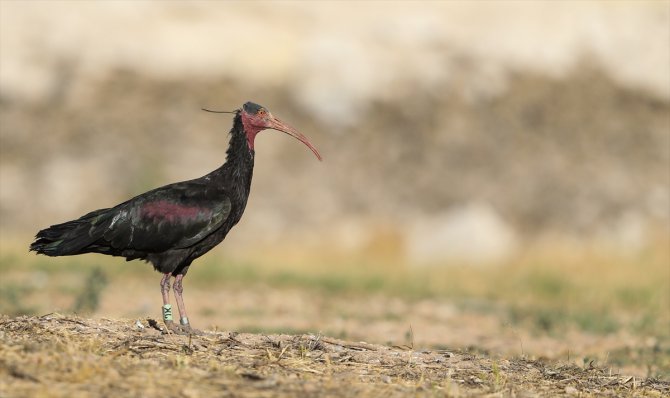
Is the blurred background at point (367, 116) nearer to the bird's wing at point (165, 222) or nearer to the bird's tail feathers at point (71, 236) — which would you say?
the bird's tail feathers at point (71, 236)

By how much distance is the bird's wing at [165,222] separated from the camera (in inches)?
324

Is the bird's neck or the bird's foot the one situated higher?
the bird's neck

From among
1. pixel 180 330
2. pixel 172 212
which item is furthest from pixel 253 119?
pixel 180 330

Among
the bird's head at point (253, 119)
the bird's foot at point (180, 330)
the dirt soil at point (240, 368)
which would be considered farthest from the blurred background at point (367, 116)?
the dirt soil at point (240, 368)

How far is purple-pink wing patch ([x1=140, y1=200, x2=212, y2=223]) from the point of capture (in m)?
8.23

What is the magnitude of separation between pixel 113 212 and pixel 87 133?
20089 mm

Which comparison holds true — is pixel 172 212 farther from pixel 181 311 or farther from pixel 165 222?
pixel 181 311

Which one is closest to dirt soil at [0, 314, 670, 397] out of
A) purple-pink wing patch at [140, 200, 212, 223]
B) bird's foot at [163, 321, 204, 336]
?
bird's foot at [163, 321, 204, 336]

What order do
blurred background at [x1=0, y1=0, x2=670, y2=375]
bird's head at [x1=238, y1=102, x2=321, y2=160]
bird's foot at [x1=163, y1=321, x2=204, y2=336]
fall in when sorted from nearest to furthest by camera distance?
bird's foot at [x1=163, y1=321, x2=204, y2=336], bird's head at [x1=238, y1=102, x2=321, y2=160], blurred background at [x1=0, y1=0, x2=670, y2=375]

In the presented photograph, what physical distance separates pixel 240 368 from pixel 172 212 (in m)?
1.90

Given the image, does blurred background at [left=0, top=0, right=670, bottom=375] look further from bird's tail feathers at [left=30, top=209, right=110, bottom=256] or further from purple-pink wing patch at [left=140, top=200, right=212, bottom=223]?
purple-pink wing patch at [left=140, top=200, right=212, bottom=223]

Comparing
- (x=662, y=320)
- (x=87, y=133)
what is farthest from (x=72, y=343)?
(x=87, y=133)

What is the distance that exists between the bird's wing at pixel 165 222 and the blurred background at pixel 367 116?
1506cm

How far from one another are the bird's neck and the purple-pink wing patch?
1.45 feet
